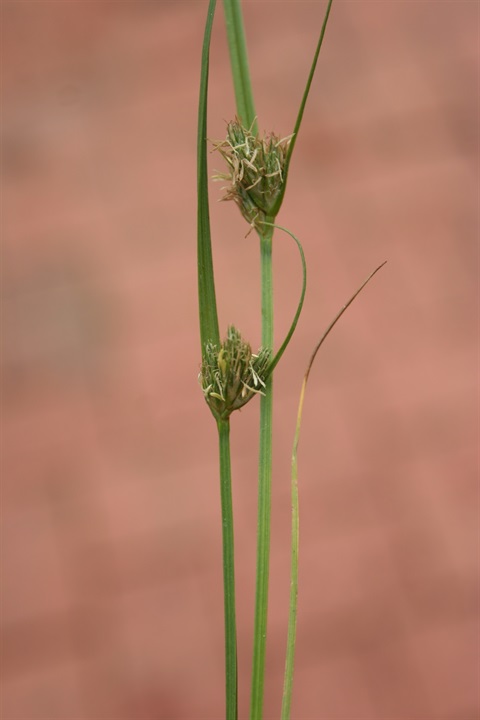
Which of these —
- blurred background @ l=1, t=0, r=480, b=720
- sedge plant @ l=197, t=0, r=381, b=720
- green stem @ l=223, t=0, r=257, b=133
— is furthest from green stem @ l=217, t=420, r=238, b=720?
blurred background @ l=1, t=0, r=480, b=720

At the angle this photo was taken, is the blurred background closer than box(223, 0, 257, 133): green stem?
No

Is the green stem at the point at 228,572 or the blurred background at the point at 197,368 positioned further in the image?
the blurred background at the point at 197,368

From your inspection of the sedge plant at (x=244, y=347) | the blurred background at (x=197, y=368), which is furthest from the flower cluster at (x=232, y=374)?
the blurred background at (x=197, y=368)

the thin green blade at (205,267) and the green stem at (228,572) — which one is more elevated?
the thin green blade at (205,267)

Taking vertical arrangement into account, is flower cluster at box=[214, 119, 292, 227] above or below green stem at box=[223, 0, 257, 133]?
below

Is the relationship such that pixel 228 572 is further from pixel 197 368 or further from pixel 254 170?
pixel 197 368

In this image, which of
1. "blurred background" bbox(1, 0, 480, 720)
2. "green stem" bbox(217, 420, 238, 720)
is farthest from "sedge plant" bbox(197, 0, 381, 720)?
"blurred background" bbox(1, 0, 480, 720)

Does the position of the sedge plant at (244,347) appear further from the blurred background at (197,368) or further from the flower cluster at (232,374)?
the blurred background at (197,368)

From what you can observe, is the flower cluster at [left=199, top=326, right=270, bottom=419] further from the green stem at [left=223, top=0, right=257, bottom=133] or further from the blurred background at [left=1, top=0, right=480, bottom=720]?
the blurred background at [left=1, top=0, right=480, bottom=720]
